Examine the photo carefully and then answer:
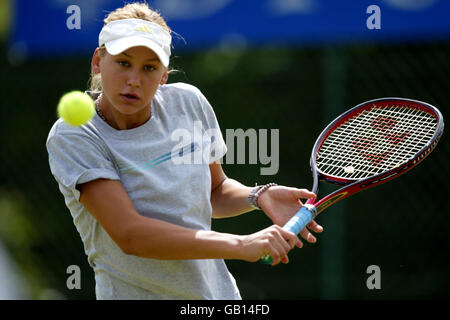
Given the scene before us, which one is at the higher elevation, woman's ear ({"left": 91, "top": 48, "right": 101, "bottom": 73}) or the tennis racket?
woman's ear ({"left": 91, "top": 48, "right": 101, "bottom": 73})

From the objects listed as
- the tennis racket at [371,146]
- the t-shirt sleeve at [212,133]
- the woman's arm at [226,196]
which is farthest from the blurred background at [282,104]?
Result: the t-shirt sleeve at [212,133]

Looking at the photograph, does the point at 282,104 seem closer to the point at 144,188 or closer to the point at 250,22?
the point at 250,22

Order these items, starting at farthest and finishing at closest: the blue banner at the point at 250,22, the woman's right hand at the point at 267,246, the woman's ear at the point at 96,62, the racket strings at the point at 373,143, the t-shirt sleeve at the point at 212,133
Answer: the blue banner at the point at 250,22 → the racket strings at the point at 373,143 → the t-shirt sleeve at the point at 212,133 → the woman's ear at the point at 96,62 → the woman's right hand at the point at 267,246

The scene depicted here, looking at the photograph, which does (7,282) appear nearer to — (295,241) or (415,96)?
(415,96)

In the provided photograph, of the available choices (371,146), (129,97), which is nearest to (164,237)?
(129,97)

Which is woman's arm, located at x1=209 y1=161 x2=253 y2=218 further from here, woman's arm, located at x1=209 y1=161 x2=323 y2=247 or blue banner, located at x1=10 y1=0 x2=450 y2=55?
blue banner, located at x1=10 y1=0 x2=450 y2=55

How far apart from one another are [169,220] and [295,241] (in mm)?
420

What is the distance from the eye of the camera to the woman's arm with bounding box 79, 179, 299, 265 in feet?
6.95

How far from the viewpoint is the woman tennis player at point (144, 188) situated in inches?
85.0

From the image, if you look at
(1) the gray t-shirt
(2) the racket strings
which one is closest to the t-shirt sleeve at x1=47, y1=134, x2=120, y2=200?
(1) the gray t-shirt

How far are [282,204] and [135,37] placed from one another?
2.50 feet

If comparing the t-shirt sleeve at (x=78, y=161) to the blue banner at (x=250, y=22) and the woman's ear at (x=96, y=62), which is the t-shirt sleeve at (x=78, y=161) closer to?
the woman's ear at (x=96, y=62)

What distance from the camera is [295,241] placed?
218 centimetres

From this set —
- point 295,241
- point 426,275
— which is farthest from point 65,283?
point 295,241
